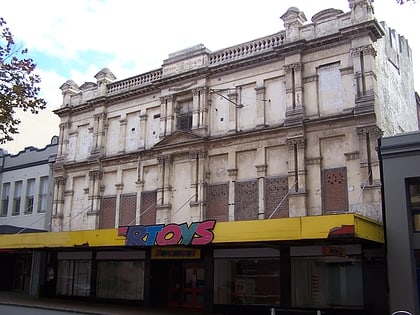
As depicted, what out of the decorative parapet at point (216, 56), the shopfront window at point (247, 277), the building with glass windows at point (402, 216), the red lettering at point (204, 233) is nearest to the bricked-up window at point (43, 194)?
the decorative parapet at point (216, 56)

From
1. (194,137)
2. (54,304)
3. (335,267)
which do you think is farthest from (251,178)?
(54,304)

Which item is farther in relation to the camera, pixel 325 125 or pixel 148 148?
pixel 148 148

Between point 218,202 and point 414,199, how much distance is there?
27.9 feet

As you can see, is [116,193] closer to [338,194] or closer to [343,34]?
[338,194]

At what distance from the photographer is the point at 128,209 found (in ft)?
86.3

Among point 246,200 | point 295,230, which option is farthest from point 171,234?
point 295,230

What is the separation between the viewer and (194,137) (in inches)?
950

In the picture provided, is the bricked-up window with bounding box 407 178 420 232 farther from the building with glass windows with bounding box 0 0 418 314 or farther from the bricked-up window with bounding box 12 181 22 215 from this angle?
the bricked-up window with bounding box 12 181 22 215

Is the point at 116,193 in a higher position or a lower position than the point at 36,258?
higher

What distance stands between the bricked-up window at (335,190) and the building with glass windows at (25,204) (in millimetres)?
17090

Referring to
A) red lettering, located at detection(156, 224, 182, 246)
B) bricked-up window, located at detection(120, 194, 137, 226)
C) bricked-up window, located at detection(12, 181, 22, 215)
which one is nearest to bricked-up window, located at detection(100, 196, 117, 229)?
bricked-up window, located at detection(120, 194, 137, 226)

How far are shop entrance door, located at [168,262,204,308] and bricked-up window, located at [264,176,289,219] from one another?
14.4ft

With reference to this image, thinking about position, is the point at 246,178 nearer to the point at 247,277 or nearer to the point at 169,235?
the point at 247,277

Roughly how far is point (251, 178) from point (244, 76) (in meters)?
4.88
